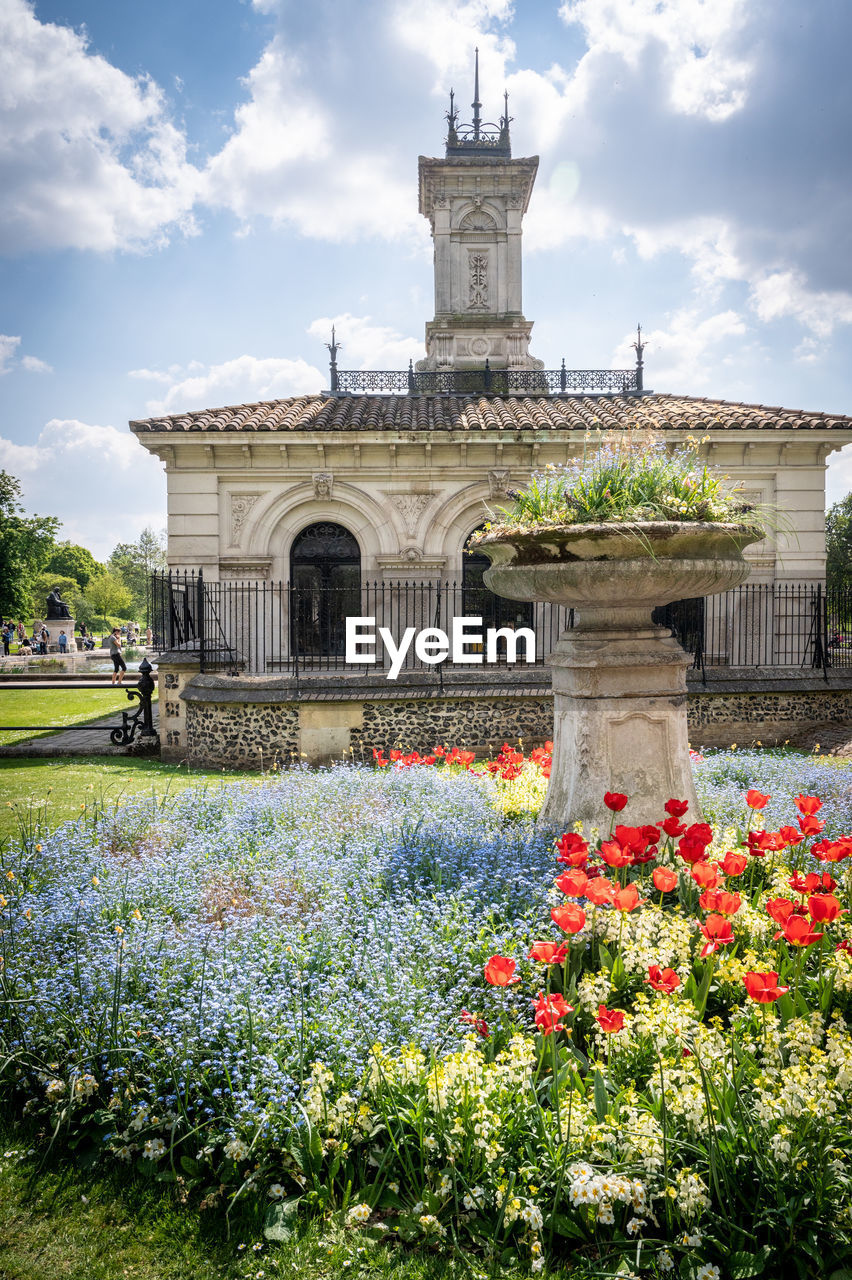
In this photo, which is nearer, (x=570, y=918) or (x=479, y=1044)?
(x=570, y=918)

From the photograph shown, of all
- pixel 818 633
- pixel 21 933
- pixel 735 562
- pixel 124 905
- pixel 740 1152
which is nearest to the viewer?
pixel 740 1152

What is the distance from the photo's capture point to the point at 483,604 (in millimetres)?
15531

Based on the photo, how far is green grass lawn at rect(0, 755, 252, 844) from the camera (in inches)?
264

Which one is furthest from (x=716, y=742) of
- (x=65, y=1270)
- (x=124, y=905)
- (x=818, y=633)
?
(x=65, y=1270)

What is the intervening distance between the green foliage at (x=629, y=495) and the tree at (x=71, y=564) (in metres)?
70.6

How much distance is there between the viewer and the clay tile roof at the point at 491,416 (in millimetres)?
14383

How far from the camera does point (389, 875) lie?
14.1 ft

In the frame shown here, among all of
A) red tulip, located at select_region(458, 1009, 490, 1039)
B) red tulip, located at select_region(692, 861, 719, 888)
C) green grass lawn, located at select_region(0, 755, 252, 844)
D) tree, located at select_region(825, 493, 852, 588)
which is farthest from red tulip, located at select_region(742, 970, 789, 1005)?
tree, located at select_region(825, 493, 852, 588)

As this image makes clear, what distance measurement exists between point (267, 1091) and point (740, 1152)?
1487 mm

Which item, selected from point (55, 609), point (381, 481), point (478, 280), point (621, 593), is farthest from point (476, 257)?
point (55, 609)

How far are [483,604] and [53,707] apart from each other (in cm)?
1015

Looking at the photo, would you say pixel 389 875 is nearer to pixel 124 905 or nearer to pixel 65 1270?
pixel 124 905

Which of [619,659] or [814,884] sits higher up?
[619,659]

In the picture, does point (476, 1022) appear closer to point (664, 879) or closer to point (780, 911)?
point (664, 879)
